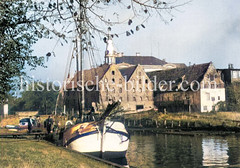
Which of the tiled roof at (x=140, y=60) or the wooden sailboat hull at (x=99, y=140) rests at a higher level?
the tiled roof at (x=140, y=60)

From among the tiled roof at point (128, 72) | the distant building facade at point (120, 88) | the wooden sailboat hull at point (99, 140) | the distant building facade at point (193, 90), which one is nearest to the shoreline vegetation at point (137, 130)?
the wooden sailboat hull at point (99, 140)

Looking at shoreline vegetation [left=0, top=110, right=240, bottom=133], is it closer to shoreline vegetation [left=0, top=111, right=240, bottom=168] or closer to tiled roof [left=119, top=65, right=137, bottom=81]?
shoreline vegetation [left=0, top=111, right=240, bottom=168]

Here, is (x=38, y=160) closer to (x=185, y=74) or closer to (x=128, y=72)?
(x=185, y=74)

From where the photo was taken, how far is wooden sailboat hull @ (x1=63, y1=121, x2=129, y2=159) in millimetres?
23734

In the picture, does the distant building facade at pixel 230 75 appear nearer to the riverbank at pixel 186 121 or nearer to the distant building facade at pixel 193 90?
the distant building facade at pixel 193 90

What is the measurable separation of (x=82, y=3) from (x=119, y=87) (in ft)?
214

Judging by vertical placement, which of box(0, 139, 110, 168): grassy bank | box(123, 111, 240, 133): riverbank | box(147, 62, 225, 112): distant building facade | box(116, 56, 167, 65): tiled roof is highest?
box(116, 56, 167, 65): tiled roof

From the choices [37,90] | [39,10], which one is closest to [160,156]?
[39,10]

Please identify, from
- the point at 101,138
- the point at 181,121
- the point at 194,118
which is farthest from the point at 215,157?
the point at 181,121

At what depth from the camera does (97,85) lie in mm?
72125

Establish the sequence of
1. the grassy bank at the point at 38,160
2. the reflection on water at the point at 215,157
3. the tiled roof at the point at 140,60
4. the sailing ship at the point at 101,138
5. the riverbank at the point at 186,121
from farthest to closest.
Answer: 1. the tiled roof at the point at 140,60
2. the riverbank at the point at 186,121
3. the sailing ship at the point at 101,138
4. the reflection on water at the point at 215,157
5. the grassy bank at the point at 38,160

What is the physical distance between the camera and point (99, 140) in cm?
2377

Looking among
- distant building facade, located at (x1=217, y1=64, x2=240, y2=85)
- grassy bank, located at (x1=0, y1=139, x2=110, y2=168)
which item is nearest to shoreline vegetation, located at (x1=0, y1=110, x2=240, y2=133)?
distant building facade, located at (x1=217, y1=64, x2=240, y2=85)

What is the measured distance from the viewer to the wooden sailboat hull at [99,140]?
2373 cm
